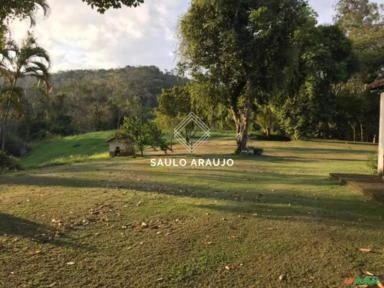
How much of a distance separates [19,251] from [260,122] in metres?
33.6

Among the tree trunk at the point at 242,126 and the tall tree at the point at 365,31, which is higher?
the tall tree at the point at 365,31

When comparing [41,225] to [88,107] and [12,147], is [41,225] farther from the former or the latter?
[88,107]

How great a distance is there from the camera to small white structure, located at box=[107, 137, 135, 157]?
20781mm

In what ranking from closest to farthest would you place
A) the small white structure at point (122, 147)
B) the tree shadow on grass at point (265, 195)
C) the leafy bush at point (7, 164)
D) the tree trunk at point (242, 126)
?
the tree shadow on grass at point (265, 195) < the leafy bush at point (7, 164) < the small white structure at point (122, 147) < the tree trunk at point (242, 126)

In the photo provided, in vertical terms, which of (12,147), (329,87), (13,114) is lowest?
(12,147)

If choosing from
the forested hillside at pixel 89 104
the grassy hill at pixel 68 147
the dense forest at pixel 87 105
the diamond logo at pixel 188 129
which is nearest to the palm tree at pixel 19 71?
the diamond logo at pixel 188 129

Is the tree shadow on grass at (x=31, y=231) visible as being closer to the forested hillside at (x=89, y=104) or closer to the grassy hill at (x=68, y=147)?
the grassy hill at (x=68, y=147)

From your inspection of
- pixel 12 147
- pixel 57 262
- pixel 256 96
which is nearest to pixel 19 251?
pixel 57 262

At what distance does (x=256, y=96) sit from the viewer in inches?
832

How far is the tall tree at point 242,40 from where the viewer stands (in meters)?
18.9

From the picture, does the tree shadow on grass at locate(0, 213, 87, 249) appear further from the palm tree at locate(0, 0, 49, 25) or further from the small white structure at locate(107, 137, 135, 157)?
the small white structure at locate(107, 137, 135, 157)

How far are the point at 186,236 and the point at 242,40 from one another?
1453cm

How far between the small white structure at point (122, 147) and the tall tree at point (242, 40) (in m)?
4.23

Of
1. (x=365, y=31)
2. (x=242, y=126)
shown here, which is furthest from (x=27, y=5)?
(x=365, y=31)
